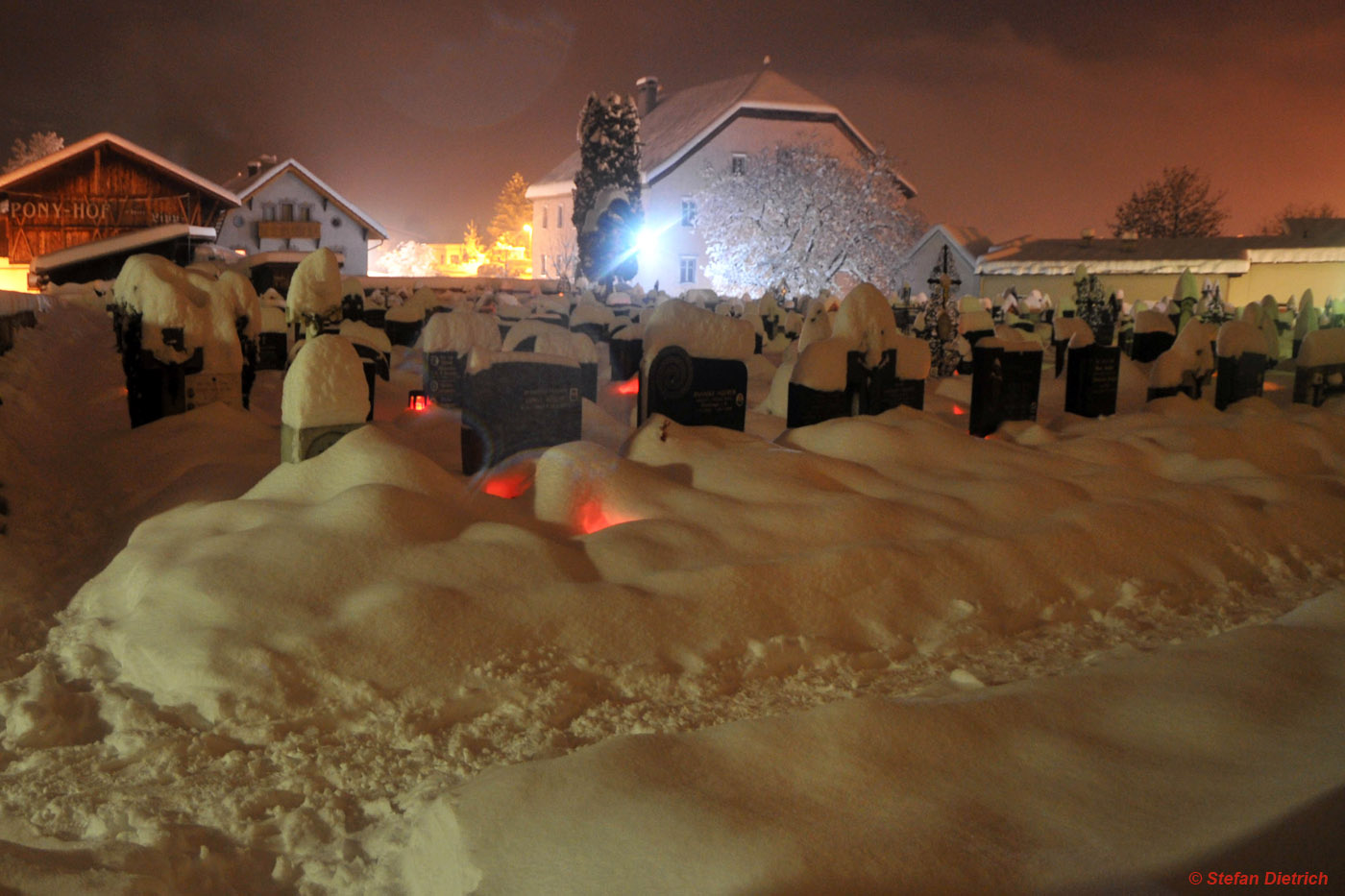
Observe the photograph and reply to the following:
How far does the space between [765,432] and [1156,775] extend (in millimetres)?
7459

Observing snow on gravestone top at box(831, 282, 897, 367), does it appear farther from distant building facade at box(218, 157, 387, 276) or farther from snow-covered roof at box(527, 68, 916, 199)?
distant building facade at box(218, 157, 387, 276)

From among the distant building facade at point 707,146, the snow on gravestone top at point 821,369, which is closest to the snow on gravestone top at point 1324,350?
the snow on gravestone top at point 821,369

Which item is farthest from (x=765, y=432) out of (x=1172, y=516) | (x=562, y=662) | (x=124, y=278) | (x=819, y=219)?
(x=819, y=219)

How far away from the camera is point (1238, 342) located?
41.0ft

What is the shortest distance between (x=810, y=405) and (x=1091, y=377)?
4.86 m

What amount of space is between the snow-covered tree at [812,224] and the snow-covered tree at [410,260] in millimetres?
43027

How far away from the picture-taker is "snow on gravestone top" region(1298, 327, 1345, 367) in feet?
40.4

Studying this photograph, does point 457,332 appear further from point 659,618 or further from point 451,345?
point 659,618

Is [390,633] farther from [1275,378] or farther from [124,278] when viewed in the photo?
[1275,378]

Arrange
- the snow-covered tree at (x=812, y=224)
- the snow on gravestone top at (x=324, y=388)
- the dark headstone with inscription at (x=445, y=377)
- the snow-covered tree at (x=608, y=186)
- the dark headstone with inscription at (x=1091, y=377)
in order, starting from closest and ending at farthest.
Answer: the snow on gravestone top at (x=324, y=388) → the dark headstone with inscription at (x=445, y=377) → the dark headstone with inscription at (x=1091, y=377) → the snow-covered tree at (x=812, y=224) → the snow-covered tree at (x=608, y=186)

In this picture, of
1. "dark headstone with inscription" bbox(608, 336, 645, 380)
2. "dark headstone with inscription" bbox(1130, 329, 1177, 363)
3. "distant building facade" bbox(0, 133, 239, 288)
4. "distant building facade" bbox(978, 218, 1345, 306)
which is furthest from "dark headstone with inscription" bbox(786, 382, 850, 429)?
"distant building facade" bbox(0, 133, 239, 288)

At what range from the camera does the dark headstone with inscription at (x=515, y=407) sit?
7.90 meters

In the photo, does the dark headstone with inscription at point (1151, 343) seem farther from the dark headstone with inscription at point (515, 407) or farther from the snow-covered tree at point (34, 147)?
the snow-covered tree at point (34, 147)

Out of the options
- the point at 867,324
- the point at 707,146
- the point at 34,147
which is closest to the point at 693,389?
the point at 867,324
